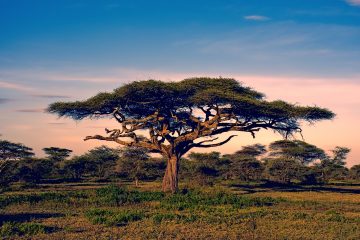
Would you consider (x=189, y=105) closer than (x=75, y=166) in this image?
Yes

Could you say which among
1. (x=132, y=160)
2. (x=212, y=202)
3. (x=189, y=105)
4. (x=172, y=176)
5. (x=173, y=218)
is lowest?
(x=212, y=202)

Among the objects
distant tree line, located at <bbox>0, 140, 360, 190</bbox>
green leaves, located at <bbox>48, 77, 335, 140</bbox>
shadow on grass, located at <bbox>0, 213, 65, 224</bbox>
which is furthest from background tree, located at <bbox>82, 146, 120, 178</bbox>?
shadow on grass, located at <bbox>0, 213, 65, 224</bbox>

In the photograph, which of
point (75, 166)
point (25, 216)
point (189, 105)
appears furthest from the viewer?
point (75, 166)

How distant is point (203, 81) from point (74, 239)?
70.3ft

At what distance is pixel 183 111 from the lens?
35.6 metres

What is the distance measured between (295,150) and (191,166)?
17001 mm

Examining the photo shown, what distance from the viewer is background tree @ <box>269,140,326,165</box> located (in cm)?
6688

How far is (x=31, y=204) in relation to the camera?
22.8m

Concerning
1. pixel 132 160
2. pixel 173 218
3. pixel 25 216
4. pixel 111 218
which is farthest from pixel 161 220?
pixel 132 160

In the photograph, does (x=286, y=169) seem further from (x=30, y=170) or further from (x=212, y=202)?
(x=212, y=202)

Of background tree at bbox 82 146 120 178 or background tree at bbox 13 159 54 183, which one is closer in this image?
background tree at bbox 13 159 54 183

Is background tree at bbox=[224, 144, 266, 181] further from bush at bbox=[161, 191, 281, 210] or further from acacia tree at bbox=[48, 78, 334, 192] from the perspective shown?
bush at bbox=[161, 191, 281, 210]

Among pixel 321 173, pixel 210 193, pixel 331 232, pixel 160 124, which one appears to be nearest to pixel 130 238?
pixel 331 232

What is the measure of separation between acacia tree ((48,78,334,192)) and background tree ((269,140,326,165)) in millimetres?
32140
